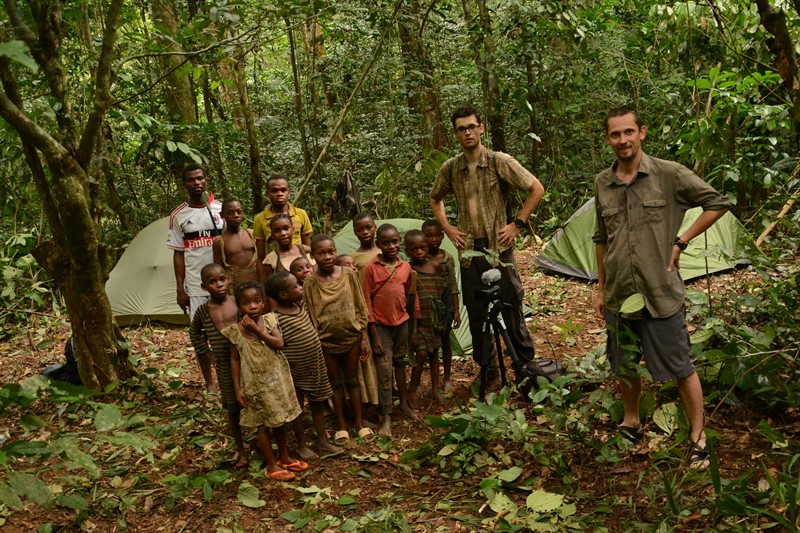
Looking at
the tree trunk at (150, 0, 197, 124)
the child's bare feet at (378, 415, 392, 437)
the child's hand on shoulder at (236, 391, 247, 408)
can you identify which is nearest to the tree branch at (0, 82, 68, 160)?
the child's hand on shoulder at (236, 391, 247, 408)

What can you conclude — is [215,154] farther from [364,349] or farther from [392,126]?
[364,349]

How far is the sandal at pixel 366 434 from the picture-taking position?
4.45 meters

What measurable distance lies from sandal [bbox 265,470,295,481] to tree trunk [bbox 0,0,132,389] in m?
1.85

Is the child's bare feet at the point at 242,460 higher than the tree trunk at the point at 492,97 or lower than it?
lower

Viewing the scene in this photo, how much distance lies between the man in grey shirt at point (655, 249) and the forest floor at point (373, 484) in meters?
0.39

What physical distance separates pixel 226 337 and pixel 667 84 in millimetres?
7708

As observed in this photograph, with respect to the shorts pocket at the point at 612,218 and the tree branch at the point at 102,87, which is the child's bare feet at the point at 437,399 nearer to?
the shorts pocket at the point at 612,218

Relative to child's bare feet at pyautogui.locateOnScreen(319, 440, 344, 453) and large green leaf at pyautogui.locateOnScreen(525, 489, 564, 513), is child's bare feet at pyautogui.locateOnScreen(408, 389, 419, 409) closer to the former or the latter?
child's bare feet at pyautogui.locateOnScreen(319, 440, 344, 453)

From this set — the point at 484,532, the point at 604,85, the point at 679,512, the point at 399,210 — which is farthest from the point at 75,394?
the point at 604,85

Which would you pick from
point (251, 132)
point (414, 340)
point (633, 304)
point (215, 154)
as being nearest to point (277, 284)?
point (414, 340)

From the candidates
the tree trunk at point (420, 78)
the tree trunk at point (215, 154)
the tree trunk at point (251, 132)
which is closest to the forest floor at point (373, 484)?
the tree trunk at point (251, 132)

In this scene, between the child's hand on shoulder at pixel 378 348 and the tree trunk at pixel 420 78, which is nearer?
the child's hand on shoulder at pixel 378 348

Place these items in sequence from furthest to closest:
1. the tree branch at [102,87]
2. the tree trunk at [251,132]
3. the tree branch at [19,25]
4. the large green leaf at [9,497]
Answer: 1. the tree trunk at [251,132]
2. the tree branch at [102,87]
3. the tree branch at [19,25]
4. the large green leaf at [9,497]

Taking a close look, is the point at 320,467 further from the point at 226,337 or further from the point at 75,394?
the point at 75,394
